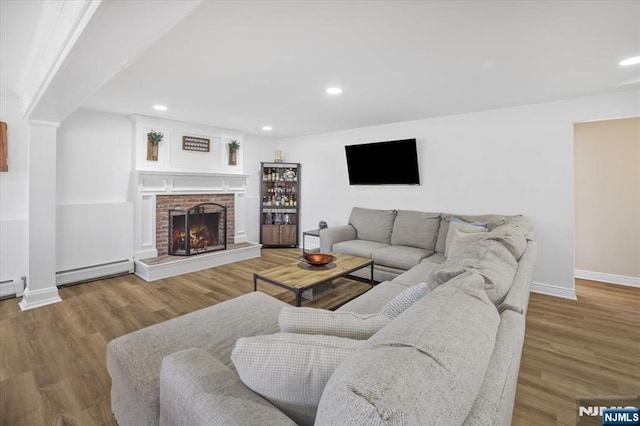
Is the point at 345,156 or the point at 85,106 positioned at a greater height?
the point at 85,106

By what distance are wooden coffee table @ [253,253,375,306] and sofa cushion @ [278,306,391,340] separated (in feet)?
4.19

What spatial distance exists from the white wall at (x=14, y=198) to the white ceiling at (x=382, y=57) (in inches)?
29.1

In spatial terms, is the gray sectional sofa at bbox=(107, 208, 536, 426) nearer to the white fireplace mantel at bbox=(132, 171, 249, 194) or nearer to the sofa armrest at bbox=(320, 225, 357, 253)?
the sofa armrest at bbox=(320, 225, 357, 253)

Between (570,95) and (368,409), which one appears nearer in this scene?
(368,409)

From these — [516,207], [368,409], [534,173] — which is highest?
[534,173]

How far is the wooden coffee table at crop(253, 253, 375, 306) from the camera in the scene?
2.53 meters

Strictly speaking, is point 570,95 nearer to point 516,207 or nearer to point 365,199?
point 516,207

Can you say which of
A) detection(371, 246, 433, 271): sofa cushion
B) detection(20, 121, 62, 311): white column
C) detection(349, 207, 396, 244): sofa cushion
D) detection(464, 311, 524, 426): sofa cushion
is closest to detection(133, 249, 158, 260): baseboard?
detection(20, 121, 62, 311): white column

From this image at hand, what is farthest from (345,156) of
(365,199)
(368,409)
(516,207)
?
(368,409)

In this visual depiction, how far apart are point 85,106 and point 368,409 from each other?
484 centimetres

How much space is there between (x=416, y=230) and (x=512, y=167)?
4.66 feet

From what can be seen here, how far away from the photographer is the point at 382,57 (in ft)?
7.81

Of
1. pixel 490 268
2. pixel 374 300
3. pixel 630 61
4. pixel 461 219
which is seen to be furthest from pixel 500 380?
pixel 461 219

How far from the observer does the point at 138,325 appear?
2.75 m
